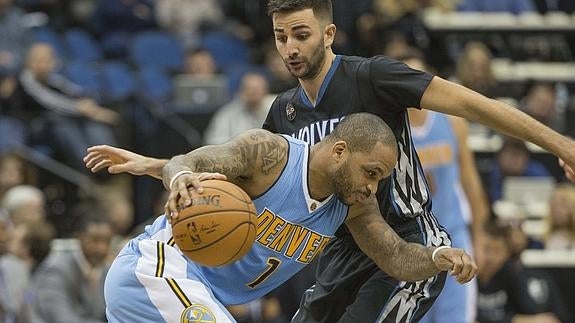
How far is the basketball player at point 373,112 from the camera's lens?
5.74m

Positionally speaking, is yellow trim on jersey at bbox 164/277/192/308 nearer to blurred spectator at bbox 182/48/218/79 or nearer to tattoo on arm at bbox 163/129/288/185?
tattoo on arm at bbox 163/129/288/185

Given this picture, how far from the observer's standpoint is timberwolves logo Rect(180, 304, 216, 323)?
17.7 feet

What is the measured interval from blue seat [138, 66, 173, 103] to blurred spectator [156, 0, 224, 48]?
4.73 feet

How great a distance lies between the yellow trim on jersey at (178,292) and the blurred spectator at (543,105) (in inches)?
351

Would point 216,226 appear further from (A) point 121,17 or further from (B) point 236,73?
(A) point 121,17

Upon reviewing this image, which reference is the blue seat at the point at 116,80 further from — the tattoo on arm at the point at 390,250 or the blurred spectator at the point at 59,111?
the tattoo on arm at the point at 390,250

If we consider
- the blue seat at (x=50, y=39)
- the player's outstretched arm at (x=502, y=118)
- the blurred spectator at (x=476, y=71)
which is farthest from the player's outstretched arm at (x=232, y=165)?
the blue seat at (x=50, y=39)

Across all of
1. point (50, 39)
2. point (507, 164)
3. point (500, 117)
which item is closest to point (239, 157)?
point (500, 117)

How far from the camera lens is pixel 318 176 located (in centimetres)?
560

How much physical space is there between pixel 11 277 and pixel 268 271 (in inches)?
197

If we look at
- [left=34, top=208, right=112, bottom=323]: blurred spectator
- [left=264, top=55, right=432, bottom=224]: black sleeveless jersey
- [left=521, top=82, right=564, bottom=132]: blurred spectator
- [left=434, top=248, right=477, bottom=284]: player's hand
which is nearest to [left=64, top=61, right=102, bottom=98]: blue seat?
[left=34, top=208, right=112, bottom=323]: blurred spectator

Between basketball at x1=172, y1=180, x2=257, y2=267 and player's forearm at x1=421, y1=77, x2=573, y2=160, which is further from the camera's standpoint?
player's forearm at x1=421, y1=77, x2=573, y2=160

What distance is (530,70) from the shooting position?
53.8 feet

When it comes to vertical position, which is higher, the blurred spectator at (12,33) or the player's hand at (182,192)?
the player's hand at (182,192)
